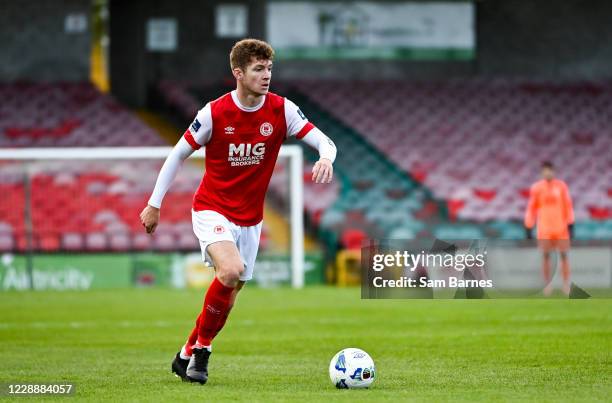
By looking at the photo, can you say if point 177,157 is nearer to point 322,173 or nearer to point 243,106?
point 243,106

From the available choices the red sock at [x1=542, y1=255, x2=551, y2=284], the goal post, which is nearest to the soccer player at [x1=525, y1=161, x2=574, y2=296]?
the goal post

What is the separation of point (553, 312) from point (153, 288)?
26.9 ft

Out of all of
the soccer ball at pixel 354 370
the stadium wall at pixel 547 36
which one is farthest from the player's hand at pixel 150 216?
the stadium wall at pixel 547 36

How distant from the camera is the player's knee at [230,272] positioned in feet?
26.6

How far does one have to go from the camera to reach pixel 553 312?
15.6 meters

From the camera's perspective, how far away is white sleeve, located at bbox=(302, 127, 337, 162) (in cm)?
830

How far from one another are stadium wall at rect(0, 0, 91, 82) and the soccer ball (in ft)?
73.1

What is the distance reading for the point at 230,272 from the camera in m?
8.10

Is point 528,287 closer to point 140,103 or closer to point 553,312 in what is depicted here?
point 553,312

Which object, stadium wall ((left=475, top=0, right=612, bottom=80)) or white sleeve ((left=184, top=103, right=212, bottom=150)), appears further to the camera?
stadium wall ((left=475, top=0, right=612, bottom=80))

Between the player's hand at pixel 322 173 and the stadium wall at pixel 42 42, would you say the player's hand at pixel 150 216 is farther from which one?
the stadium wall at pixel 42 42

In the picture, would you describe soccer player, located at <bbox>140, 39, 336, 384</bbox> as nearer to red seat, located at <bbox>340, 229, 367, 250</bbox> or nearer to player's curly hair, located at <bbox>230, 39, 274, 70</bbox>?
player's curly hair, located at <bbox>230, 39, 274, 70</bbox>

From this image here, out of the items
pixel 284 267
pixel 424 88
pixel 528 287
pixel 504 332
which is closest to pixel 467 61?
pixel 424 88

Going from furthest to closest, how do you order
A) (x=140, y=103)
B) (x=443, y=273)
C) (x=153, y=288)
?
1. (x=140, y=103)
2. (x=153, y=288)
3. (x=443, y=273)
